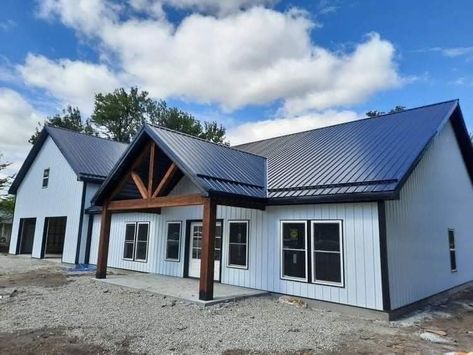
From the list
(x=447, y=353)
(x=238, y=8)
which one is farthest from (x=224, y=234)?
(x=238, y=8)

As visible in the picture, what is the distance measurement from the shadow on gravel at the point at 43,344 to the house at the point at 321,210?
3.22m

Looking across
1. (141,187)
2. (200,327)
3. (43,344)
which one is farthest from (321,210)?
(43,344)

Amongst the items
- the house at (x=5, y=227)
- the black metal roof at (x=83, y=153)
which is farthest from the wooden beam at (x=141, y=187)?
the house at (x=5, y=227)

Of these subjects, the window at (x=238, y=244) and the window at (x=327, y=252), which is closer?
the window at (x=327, y=252)

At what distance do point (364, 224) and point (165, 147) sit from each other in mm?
5381

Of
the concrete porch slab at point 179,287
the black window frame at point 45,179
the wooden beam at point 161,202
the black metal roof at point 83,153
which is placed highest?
the black metal roof at point 83,153

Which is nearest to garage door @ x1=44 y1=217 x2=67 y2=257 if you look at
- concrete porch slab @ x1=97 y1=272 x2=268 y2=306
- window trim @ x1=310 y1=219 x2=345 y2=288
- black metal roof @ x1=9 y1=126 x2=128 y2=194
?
black metal roof @ x1=9 y1=126 x2=128 y2=194

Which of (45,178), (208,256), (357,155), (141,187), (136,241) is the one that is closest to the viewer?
(208,256)

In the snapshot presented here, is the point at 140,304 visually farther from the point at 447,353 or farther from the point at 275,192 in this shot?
the point at 447,353

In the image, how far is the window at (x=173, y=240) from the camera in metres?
12.3

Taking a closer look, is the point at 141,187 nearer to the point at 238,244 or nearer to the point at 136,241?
the point at 238,244

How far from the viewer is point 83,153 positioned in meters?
18.5

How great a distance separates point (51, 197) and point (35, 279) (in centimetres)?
818

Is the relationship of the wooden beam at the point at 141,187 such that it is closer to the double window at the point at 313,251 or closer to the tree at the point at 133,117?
the double window at the point at 313,251
